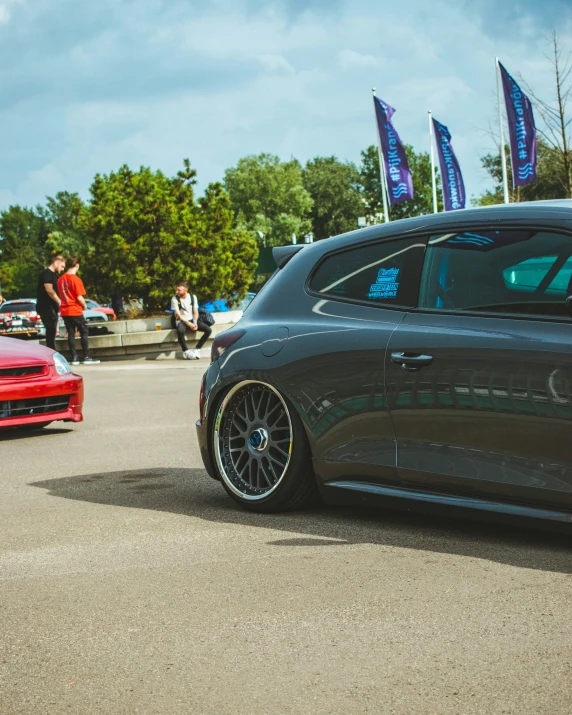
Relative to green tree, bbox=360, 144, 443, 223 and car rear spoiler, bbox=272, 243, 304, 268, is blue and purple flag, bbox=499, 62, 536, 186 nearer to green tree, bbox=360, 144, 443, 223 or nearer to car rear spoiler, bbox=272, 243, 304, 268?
car rear spoiler, bbox=272, 243, 304, 268

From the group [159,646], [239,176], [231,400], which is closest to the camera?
[159,646]

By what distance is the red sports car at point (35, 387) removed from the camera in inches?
407

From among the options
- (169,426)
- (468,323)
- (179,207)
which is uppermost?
(179,207)

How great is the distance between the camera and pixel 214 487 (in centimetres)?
741

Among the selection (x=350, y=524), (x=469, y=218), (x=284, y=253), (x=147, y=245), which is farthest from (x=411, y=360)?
(x=147, y=245)

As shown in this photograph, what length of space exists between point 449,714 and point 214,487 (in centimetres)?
436

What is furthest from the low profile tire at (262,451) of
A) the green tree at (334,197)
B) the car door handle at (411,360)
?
the green tree at (334,197)

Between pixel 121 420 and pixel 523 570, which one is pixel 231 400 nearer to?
pixel 523 570

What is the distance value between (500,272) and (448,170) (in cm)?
3474

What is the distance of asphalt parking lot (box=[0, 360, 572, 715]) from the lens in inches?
134

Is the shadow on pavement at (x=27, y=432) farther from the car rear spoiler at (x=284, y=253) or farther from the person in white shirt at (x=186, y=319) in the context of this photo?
the person in white shirt at (x=186, y=319)

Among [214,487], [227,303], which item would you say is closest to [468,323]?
[214,487]

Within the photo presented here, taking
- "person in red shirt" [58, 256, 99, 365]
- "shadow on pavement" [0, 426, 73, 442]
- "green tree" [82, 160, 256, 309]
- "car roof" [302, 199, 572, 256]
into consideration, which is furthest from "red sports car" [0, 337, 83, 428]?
"green tree" [82, 160, 256, 309]

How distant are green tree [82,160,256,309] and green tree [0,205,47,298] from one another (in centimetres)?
11222
